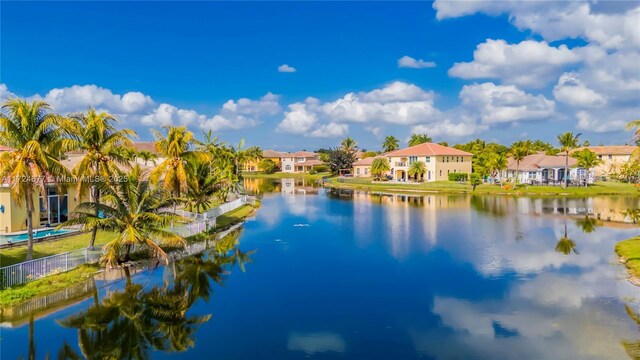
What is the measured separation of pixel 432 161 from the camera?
8688cm

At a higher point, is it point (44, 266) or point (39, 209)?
point (39, 209)

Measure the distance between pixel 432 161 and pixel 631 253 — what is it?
198ft

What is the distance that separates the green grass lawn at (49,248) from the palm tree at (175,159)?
6.71m

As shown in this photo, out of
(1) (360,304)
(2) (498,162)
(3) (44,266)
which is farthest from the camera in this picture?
(2) (498,162)

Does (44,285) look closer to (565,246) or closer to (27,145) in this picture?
(27,145)

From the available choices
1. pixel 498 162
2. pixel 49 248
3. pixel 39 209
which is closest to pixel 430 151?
Result: pixel 498 162

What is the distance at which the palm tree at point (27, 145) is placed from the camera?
64.8ft

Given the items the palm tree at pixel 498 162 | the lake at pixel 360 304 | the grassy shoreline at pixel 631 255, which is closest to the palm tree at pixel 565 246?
the lake at pixel 360 304

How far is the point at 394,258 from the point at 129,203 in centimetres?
1513

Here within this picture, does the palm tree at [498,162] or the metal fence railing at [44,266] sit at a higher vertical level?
the palm tree at [498,162]

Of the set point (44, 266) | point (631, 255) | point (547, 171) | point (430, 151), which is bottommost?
point (631, 255)

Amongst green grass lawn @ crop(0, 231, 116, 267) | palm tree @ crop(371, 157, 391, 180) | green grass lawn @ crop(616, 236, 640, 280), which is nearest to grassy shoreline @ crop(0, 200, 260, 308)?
green grass lawn @ crop(0, 231, 116, 267)

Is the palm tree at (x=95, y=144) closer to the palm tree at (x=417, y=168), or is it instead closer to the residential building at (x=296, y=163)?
the palm tree at (x=417, y=168)

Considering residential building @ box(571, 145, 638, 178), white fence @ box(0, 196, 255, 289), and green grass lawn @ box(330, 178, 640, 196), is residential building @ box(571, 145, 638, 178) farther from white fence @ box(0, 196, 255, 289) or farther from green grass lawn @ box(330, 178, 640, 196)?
white fence @ box(0, 196, 255, 289)
